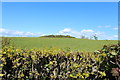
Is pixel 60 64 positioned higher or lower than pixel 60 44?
lower

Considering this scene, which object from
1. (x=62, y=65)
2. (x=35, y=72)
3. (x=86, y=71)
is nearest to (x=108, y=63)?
(x=86, y=71)

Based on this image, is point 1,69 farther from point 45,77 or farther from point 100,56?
point 100,56

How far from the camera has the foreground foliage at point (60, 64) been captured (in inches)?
142

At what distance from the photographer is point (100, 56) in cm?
373

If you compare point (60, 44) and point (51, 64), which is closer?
point (51, 64)

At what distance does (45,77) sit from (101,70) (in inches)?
56.0

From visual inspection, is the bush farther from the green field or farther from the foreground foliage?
the green field

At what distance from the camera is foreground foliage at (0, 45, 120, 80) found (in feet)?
11.9

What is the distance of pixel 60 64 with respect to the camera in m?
3.72

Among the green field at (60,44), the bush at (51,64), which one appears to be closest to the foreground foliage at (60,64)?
the bush at (51,64)

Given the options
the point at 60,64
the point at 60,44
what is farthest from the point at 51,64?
the point at 60,44

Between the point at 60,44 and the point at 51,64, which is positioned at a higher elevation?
the point at 60,44

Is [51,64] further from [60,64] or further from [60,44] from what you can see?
[60,44]

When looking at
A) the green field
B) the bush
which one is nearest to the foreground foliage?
the bush
